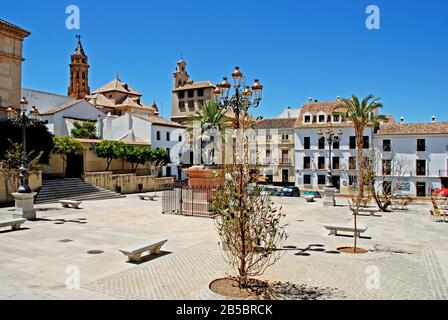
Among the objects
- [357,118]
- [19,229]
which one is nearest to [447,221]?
[357,118]

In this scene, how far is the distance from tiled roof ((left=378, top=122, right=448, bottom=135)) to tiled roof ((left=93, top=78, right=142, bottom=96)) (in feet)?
142

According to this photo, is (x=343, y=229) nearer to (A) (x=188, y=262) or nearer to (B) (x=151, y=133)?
(A) (x=188, y=262)

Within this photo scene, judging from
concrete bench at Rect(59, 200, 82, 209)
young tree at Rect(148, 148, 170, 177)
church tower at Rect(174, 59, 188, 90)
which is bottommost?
concrete bench at Rect(59, 200, 82, 209)

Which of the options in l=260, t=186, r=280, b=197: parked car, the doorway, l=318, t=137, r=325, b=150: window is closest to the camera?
l=260, t=186, r=280, b=197: parked car

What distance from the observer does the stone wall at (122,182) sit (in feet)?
93.4

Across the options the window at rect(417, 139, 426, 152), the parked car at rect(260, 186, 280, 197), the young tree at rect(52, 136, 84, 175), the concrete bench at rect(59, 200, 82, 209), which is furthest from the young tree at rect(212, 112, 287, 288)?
the window at rect(417, 139, 426, 152)

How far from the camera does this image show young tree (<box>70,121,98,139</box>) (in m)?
37.3

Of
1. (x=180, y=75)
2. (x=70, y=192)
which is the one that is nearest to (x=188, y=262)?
(x=70, y=192)

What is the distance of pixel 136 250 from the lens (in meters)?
8.91

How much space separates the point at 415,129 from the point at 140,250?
125 feet

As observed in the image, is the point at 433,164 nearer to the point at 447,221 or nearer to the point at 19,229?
the point at 447,221

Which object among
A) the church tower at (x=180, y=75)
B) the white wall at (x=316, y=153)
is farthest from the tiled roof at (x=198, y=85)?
the white wall at (x=316, y=153)

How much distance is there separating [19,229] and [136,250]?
7.00 m

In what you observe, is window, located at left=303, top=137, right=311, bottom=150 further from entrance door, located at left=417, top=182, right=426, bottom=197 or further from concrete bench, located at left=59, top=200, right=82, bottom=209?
concrete bench, located at left=59, top=200, right=82, bottom=209
